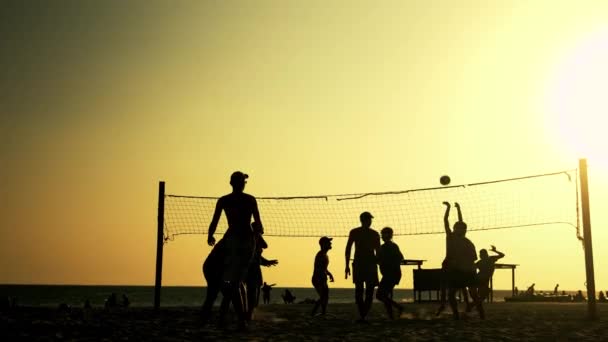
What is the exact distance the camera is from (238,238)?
912cm

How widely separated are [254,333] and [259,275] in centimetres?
354

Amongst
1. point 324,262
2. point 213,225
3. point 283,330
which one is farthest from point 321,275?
point 213,225

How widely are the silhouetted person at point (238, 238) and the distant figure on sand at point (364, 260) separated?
9.56ft

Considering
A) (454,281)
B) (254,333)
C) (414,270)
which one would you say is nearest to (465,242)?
(454,281)

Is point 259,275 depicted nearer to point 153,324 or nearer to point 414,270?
point 153,324

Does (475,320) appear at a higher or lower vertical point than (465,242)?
lower

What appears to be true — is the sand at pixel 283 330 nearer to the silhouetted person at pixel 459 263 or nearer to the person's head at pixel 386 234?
the silhouetted person at pixel 459 263

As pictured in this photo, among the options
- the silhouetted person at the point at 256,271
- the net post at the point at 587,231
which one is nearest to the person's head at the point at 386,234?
the silhouetted person at the point at 256,271

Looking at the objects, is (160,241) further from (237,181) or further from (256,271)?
(237,181)

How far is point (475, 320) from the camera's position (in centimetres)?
1233

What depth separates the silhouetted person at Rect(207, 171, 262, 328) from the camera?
9062 mm

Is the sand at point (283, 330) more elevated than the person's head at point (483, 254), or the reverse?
the person's head at point (483, 254)

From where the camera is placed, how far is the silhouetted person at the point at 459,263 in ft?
40.7

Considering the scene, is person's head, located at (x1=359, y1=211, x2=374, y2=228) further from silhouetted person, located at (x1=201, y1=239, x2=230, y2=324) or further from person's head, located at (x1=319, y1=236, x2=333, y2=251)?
silhouetted person, located at (x1=201, y1=239, x2=230, y2=324)
